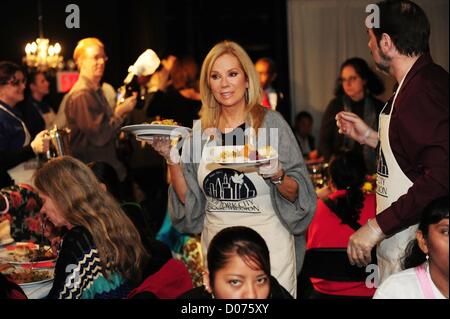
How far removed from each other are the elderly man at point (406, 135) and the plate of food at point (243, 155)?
1.21 feet

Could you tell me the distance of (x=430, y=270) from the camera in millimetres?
2248

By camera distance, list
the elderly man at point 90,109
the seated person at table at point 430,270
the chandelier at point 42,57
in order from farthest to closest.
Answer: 1. the chandelier at point 42,57
2. the elderly man at point 90,109
3. the seated person at table at point 430,270

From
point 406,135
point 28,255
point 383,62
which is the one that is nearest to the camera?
point 406,135

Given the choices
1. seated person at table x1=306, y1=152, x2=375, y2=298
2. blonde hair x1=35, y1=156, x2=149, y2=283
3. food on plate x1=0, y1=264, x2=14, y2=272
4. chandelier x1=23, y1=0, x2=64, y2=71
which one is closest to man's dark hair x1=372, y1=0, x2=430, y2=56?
blonde hair x1=35, y1=156, x2=149, y2=283

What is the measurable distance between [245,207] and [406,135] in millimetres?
700

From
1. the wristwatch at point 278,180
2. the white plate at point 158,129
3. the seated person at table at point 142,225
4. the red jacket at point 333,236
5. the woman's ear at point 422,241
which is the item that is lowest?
the red jacket at point 333,236

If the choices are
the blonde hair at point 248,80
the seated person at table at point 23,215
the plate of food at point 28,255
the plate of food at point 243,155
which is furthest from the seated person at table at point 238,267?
the seated person at table at point 23,215

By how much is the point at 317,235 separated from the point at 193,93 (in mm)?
2208

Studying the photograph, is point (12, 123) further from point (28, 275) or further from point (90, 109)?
point (28, 275)

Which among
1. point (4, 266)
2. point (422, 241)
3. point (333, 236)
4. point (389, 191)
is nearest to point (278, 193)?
point (389, 191)

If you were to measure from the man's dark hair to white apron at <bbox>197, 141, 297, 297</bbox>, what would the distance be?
69cm

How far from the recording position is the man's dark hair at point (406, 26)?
97.3 inches

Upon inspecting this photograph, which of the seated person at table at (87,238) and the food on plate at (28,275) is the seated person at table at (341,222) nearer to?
the seated person at table at (87,238)

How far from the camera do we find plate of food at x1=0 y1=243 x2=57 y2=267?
304 centimetres
